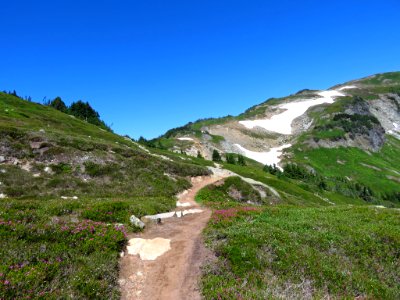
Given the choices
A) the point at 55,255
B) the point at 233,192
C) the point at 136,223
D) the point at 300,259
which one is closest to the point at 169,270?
the point at 55,255

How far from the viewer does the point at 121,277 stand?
35.7 ft

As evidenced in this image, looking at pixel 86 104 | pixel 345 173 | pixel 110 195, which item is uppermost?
pixel 86 104

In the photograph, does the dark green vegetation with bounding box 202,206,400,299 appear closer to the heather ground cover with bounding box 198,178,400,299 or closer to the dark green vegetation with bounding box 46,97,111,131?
the heather ground cover with bounding box 198,178,400,299

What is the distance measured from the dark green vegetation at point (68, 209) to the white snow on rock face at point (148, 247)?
630 mm

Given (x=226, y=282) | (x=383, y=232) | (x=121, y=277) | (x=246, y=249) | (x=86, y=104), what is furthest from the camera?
(x=86, y=104)

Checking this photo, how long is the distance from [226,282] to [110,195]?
21.2 m

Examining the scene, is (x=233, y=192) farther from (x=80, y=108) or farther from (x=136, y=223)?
(x=80, y=108)

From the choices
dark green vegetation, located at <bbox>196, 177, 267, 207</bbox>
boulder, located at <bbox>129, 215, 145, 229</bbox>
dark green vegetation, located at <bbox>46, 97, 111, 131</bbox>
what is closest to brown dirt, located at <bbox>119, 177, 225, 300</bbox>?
boulder, located at <bbox>129, 215, 145, 229</bbox>

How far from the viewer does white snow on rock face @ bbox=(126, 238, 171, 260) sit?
12711 mm

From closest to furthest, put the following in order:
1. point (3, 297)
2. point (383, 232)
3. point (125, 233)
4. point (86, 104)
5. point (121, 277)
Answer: point (3, 297) < point (121, 277) < point (125, 233) < point (383, 232) < point (86, 104)

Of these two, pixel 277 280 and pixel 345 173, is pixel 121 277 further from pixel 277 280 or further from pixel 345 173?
pixel 345 173

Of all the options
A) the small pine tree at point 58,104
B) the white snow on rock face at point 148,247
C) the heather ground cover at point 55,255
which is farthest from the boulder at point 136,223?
the small pine tree at point 58,104

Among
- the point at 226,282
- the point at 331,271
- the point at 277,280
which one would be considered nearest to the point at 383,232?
the point at 331,271

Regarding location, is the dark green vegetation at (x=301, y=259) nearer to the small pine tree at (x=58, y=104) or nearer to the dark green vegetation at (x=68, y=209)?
the dark green vegetation at (x=68, y=209)
